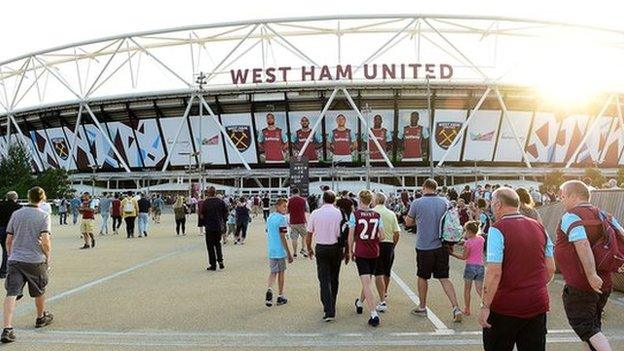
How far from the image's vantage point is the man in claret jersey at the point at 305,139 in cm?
5953

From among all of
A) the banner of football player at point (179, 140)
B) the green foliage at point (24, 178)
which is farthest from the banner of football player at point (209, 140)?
the green foliage at point (24, 178)

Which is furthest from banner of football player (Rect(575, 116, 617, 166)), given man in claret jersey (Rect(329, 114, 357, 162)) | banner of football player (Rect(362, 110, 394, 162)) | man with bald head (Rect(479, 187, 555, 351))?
man with bald head (Rect(479, 187, 555, 351))

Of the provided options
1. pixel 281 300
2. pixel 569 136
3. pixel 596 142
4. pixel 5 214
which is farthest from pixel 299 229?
pixel 596 142

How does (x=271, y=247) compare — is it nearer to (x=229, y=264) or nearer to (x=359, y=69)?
(x=229, y=264)

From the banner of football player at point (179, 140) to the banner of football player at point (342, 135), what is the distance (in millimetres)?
14265

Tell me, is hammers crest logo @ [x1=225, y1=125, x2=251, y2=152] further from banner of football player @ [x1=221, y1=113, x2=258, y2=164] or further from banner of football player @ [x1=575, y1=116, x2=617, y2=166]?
banner of football player @ [x1=575, y1=116, x2=617, y2=166]

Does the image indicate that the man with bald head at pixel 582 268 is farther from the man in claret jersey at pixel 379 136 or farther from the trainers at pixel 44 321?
the man in claret jersey at pixel 379 136

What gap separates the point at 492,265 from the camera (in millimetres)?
4426

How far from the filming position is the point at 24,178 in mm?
54250

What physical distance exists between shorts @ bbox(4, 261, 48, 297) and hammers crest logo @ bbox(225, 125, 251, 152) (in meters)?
52.8

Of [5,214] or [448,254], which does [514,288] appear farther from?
[5,214]

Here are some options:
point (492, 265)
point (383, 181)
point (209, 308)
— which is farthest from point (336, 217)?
point (383, 181)

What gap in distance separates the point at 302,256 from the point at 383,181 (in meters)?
45.1

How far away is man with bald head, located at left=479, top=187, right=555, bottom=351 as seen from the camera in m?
4.40
